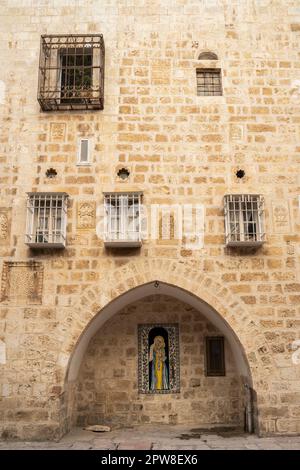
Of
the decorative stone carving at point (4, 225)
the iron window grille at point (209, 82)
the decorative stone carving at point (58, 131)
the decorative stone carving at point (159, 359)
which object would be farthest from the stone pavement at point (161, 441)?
the iron window grille at point (209, 82)

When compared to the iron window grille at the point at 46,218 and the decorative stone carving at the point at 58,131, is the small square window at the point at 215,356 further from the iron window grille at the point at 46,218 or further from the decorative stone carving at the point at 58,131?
the decorative stone carving at the point at 58,131

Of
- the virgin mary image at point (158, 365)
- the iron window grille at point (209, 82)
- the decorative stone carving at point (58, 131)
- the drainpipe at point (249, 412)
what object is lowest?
the drainpipe at point (249, 412)

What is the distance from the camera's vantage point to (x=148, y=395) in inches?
334

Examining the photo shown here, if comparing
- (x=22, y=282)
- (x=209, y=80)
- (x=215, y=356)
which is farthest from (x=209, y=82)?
(x=215, y=356)

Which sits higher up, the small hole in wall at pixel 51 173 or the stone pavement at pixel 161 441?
the small hole in wall at pixel 51 173

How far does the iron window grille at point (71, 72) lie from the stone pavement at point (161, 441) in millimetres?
5457

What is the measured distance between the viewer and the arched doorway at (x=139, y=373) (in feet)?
27.3

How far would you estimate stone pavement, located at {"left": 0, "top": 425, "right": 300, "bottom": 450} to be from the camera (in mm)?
6738

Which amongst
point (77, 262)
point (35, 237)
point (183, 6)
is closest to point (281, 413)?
point (77, 262)

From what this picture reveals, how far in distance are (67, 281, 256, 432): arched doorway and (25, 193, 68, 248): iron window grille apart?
1556 mm

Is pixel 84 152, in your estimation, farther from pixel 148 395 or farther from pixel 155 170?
pixel 148 395

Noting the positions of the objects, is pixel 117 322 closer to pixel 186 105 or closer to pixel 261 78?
pixel 186 105

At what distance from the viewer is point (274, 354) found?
743 cm
